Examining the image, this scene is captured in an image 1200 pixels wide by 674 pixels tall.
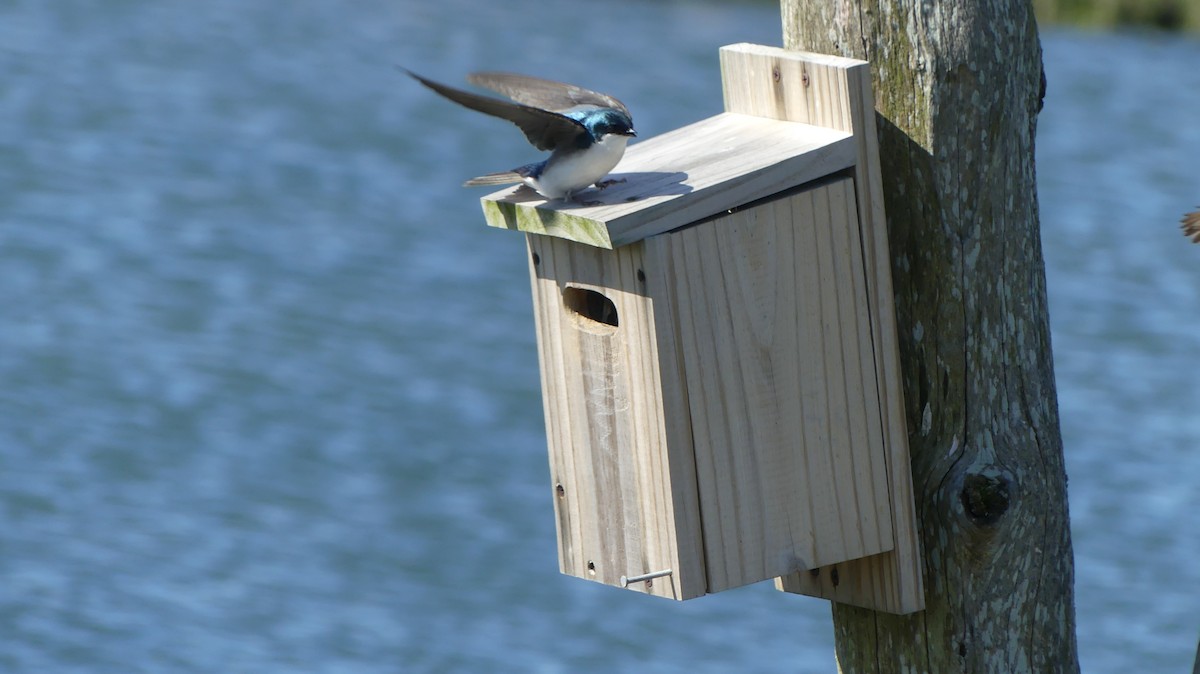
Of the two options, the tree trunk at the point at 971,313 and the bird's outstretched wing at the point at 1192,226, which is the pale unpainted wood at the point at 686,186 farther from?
the bird's outstretched wing at the point at 1192,226

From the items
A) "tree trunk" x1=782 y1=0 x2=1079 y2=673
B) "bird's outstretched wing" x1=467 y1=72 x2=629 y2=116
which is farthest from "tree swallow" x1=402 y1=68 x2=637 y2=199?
"tree trunk" x1=782 y1=0 x2=1079 y2=673

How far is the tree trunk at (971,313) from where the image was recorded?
2732 millimetres

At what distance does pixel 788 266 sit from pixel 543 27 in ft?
42.8

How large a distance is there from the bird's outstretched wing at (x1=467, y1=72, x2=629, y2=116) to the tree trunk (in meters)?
0.36

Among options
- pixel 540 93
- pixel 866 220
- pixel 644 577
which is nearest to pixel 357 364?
pixel 540 93

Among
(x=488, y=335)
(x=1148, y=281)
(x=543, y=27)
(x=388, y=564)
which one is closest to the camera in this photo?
(x=388, y=564)

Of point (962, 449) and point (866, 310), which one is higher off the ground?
point (866, 310)

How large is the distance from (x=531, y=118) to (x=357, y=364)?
6172mm

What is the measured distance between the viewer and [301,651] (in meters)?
6.11

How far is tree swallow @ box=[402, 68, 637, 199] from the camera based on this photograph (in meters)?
2.65

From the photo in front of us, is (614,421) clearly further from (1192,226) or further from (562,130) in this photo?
(1192,226)

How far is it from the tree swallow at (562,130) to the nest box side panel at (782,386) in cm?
17

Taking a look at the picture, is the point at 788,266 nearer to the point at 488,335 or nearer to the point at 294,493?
the point at 294,493

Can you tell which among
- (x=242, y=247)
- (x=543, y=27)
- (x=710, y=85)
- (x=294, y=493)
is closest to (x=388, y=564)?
(x=294, y=493)
